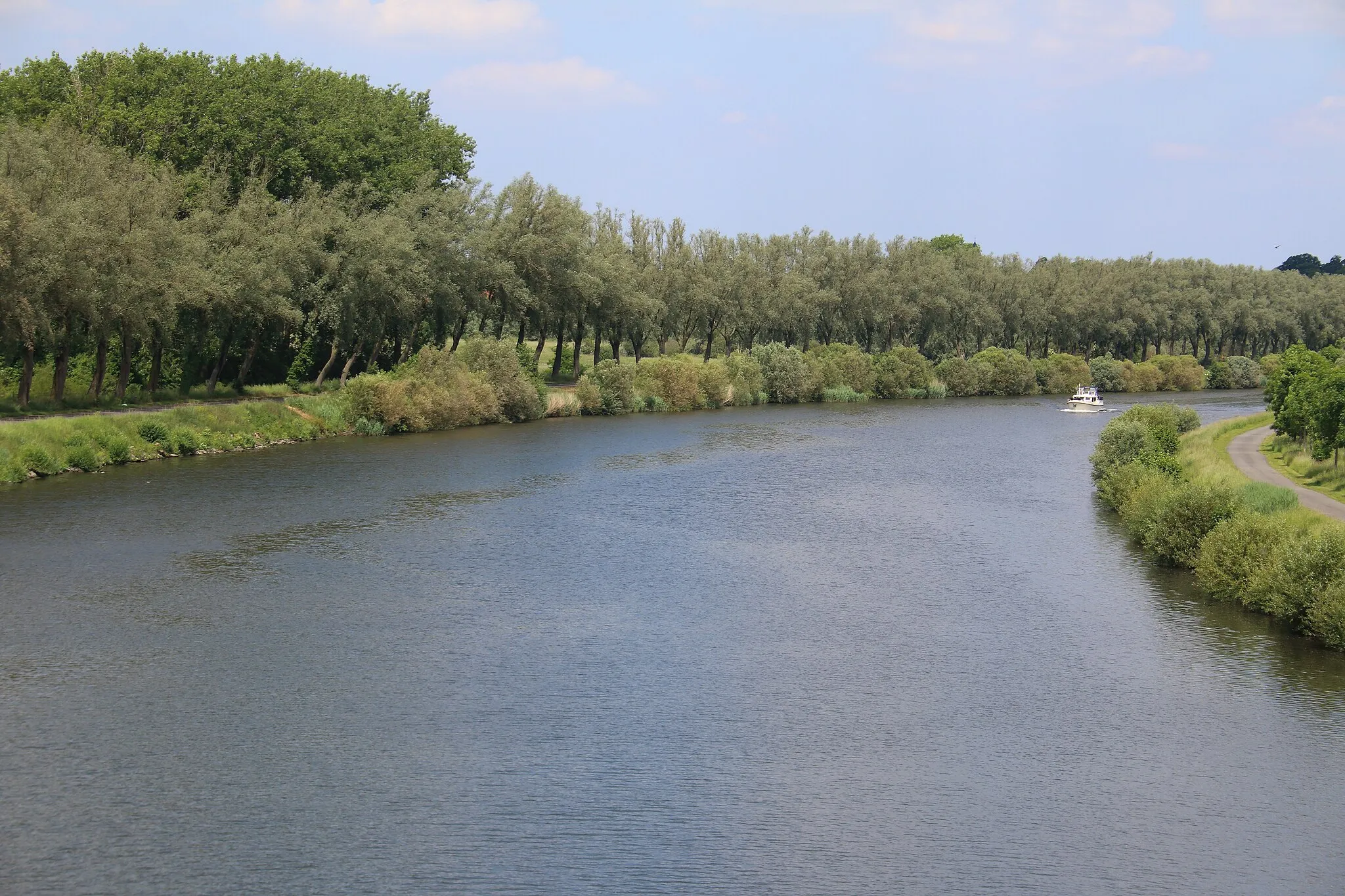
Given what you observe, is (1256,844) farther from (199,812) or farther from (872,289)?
(872,289)

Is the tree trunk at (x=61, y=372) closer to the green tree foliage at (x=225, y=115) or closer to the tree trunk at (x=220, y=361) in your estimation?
the tree trunk at (x=220, y=361)

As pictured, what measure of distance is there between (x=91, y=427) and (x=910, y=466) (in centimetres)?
3593

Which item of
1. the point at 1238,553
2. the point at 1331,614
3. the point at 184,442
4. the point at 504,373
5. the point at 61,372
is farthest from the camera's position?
the point at 504,373

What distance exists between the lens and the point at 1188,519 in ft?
113

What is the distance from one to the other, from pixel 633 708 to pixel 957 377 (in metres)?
96.7

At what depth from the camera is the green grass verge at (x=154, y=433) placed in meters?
45.5

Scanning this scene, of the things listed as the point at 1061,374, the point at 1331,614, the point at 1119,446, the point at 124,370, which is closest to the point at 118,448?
the point at 124,370

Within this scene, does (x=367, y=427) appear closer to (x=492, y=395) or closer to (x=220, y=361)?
(x=220, y=361)

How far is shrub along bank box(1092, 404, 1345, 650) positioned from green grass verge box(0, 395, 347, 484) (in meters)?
38.3

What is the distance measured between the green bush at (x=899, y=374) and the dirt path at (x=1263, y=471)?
43514 millimetres

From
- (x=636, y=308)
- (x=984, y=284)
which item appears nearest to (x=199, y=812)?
(x=636, y=308)

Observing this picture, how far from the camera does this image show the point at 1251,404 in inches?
3893

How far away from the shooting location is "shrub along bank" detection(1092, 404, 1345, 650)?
2688cm

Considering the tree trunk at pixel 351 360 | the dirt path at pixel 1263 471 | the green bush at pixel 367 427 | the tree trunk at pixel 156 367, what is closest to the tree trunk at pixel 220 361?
the tree trunk at pixel 156 367
